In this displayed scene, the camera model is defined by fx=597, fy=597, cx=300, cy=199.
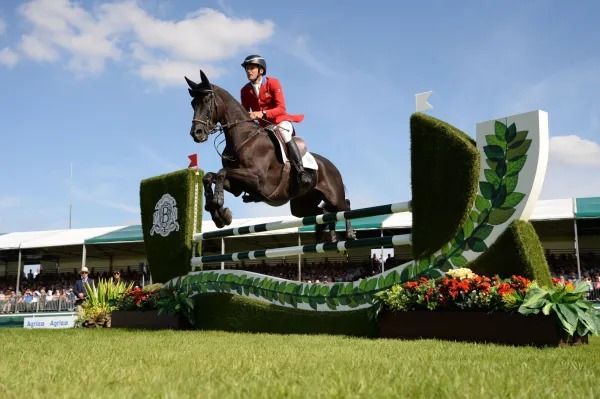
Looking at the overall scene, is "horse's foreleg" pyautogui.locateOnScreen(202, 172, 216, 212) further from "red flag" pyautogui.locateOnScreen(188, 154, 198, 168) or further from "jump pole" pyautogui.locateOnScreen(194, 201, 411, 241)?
"red flag" pyautogui.locateOnScreen(188, 154, 198, 168)

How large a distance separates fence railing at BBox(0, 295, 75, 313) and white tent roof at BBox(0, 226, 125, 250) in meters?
2.74

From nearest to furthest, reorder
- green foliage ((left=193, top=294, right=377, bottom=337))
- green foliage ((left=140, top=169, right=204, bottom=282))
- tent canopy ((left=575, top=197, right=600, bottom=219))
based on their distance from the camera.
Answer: green foliage ((left=193, top=294, right=377, bottom=337)) → green foliage ((left=140, top=169, right=204, bottom=282)) → tent canopy ((left=575, top=197, right=600, bottom=219))

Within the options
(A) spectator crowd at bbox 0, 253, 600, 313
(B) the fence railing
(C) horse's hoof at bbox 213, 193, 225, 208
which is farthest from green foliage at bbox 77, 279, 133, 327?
(B) the fence railing

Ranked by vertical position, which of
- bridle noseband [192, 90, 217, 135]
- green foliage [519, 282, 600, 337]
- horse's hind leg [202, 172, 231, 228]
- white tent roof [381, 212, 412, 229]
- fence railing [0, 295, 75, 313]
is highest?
bridle noseband [192, 90, 217, 135]

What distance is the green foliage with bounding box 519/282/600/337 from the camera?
4.31 meters

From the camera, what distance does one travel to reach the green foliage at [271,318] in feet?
18.9

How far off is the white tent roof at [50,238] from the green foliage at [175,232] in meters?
11.5

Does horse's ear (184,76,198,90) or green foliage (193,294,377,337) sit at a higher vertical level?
horse's ear (184,76,198,90)

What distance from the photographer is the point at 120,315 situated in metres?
8.24

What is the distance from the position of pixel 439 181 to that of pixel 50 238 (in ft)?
58.0

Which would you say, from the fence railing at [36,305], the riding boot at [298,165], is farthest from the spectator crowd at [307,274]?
the riding boot at [298,165]

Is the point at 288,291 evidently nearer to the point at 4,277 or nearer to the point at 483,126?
the point at 483,126

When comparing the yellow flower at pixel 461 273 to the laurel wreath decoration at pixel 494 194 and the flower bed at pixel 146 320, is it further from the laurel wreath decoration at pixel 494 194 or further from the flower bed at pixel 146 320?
the flower bed at pixel 146 320

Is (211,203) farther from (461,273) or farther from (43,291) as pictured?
(43,291)
